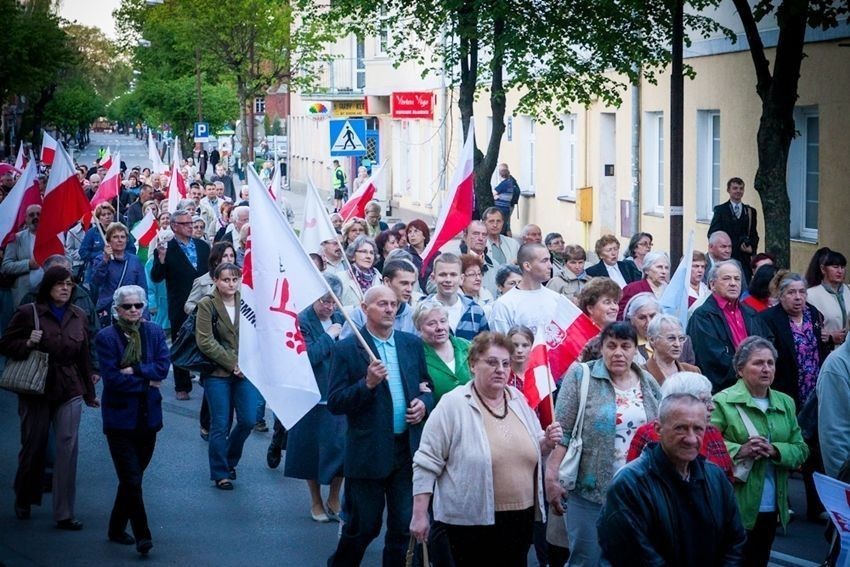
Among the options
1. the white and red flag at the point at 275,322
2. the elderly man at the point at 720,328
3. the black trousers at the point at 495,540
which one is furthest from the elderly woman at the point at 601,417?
the elderly man at the point at 720,328

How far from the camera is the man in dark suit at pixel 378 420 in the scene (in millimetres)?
8312

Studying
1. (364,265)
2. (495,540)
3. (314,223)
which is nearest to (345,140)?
(314,223)

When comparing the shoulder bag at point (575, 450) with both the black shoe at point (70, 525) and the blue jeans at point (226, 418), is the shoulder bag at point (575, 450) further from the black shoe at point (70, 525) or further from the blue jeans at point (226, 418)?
the blue jeans at point (226, 418)

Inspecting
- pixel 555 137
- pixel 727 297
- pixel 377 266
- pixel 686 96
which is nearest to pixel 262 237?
pixel 727 297

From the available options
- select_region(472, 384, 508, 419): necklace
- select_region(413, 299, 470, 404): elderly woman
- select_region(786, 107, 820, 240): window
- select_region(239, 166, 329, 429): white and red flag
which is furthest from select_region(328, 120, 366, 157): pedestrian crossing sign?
select_region(472, 384, 508, 419): necklace

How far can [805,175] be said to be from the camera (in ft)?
68.6

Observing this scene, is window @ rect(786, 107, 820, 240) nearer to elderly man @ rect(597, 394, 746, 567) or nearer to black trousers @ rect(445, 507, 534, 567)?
black trousers @ rect(445, 507, 534, 567)

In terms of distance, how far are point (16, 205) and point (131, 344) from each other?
6817 millimetres

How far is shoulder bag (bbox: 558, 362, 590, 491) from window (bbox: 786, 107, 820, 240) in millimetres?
13417

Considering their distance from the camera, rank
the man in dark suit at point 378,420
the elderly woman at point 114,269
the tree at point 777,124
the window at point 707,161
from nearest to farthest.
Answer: the man in dark suit at point 378,420 → the elderly woman at point 114,269 → the tree at point 777,124 → the window at point 707,161

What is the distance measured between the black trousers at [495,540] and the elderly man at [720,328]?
11.9ft

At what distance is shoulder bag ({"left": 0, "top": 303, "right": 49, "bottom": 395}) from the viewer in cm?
1059

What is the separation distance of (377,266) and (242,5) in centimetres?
4054

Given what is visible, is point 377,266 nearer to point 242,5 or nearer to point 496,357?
point 496,357
